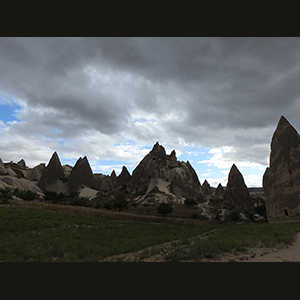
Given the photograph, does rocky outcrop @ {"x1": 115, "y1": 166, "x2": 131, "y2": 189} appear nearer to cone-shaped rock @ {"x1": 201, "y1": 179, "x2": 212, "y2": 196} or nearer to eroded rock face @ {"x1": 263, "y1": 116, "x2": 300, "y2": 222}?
cone-shaped rock @ {"x1": 201, "y1": 179, "x2": 212, "y2": 196}

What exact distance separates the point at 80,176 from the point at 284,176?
2699 inches

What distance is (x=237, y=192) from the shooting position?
5419 cm

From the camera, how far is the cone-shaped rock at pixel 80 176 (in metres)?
72.2

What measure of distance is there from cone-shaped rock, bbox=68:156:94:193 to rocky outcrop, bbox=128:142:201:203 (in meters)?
18.5

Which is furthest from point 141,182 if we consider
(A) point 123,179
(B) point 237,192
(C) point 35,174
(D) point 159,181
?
(C) point 35,174

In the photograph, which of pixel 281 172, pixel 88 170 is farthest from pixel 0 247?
pixel 88 170

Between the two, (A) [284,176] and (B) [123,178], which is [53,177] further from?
(A) [284,176]

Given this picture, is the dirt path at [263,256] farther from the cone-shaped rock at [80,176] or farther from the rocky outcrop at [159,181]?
the cone-shaped rock at [80,176]

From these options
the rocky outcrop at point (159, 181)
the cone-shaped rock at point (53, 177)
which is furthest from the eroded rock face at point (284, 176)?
the cone-shaped rock at point (53, 177)

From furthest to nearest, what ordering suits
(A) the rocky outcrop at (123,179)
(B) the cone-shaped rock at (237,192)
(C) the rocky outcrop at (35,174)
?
(C) the rocky outcrop at (35,174) → (A) the rocky outcrop at (123,179) → (B) the cone-shaped rock at (237,192)

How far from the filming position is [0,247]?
7.80 metres

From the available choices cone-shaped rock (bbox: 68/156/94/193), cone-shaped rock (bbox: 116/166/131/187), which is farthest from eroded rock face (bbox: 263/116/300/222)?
cone-shaped rock (bbox: 68/156/94/193)

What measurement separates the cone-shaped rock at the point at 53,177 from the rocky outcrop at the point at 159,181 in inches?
1165

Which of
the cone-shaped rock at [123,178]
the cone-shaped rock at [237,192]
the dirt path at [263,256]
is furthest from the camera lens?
the cone-shaped rock at [123,178]
